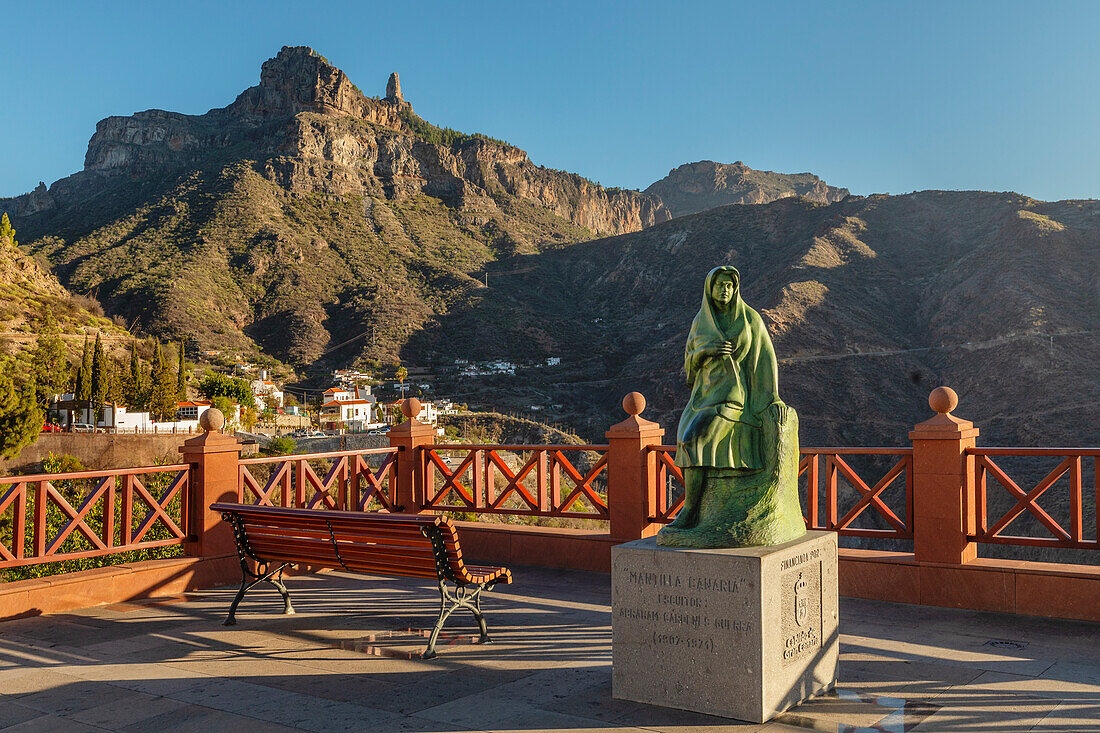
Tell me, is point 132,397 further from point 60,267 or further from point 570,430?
point 570,430

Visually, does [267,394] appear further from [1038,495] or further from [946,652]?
[946,652]

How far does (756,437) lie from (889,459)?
45515 mm

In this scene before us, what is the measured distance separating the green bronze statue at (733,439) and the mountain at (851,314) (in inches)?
1548

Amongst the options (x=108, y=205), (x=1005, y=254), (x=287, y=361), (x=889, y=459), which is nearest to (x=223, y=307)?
(x=287, y=361)

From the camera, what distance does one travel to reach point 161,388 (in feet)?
177

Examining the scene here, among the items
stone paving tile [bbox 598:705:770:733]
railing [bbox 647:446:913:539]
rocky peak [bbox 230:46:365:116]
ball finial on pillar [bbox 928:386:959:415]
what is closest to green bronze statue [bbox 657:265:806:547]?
stone paving tile [bbox 598:705:770:733]

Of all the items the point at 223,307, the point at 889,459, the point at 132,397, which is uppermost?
the point at 223,307

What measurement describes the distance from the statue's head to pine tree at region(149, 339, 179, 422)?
55.8 metres

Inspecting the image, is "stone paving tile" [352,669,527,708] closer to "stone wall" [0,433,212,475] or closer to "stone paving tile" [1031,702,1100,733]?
"stone paving tile" [1031,702,1100,733]

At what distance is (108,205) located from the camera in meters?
78.4

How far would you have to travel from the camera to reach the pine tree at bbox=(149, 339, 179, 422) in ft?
177

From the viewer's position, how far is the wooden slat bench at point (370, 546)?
4.77 meters

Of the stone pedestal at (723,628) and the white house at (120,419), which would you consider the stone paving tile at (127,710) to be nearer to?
the stone pedestal at (723,628)

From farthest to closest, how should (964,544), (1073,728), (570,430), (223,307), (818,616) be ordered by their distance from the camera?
(223,307) < (570,430) < (964,544) < (818,616) < (1073,728)
